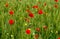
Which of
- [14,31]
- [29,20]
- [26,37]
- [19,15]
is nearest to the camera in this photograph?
[26,37]

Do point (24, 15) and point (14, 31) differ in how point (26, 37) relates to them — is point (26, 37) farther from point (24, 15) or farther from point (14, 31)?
point (24, 15)

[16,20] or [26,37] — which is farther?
[16,20]

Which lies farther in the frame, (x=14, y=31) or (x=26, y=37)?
(x=14, y=31)

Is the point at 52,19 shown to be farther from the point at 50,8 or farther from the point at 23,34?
the point at 23,34

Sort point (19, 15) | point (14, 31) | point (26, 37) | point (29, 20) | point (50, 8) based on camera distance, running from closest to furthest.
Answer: point (26, 37) < point (14, 31) < point (29, 20) < point (19, 15) < point (50, 8)

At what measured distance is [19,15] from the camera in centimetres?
307

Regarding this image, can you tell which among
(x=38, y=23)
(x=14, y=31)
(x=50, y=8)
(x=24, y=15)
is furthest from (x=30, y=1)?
(x=14, y=31)

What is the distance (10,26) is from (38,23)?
1.32ft

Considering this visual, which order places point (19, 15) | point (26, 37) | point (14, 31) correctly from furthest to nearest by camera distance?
1. point (19, 15)
2. point (14, 31)
3. point (26, 37)

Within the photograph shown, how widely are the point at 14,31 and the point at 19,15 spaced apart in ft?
1.48

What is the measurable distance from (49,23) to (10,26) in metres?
0.53

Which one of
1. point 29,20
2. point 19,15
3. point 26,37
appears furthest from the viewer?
point 19,15

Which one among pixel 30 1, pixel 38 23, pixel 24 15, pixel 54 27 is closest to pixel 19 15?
pixel 24 15

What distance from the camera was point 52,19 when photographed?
3.09m
